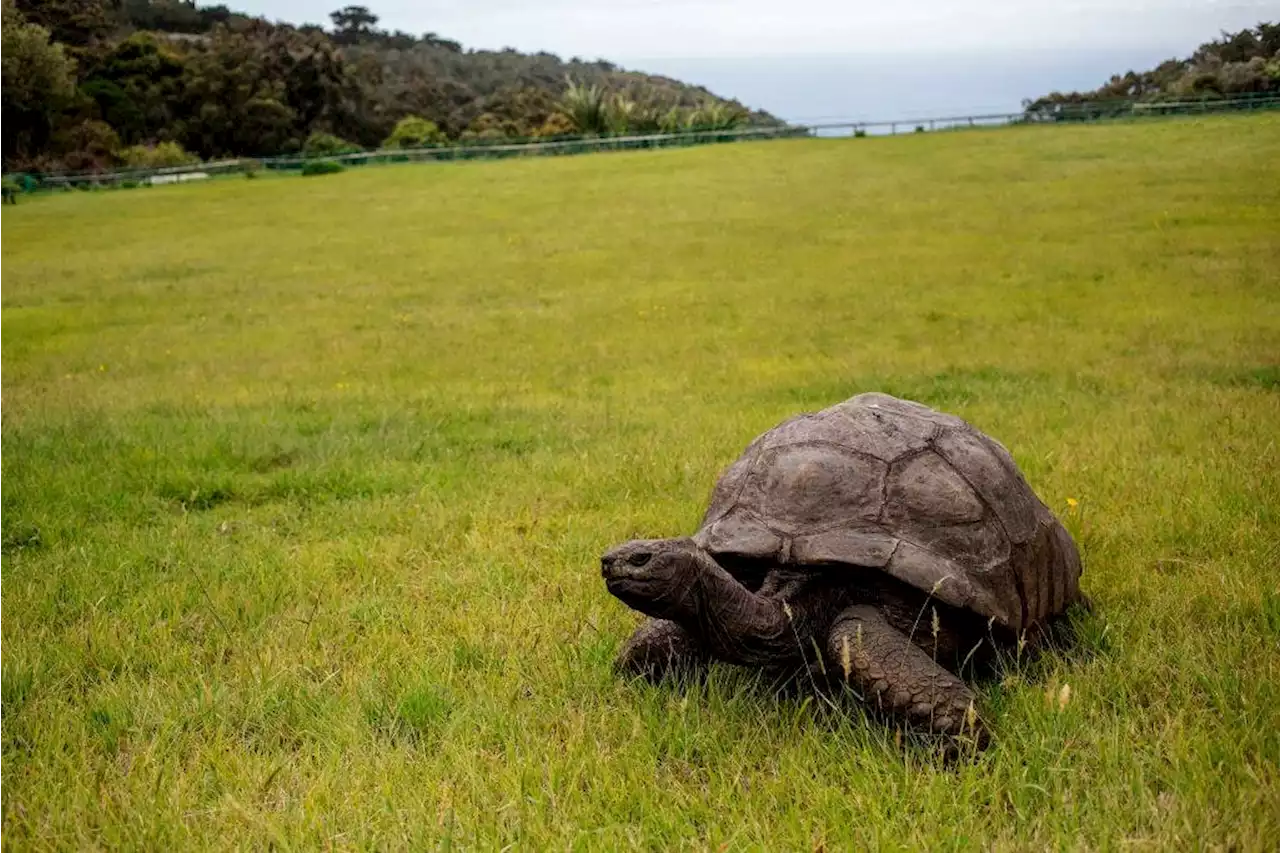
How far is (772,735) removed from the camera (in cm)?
361

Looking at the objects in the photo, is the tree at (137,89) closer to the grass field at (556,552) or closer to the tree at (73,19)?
the tree at (73,19)

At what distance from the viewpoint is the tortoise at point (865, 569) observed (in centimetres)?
343

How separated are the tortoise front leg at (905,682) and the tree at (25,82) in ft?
175

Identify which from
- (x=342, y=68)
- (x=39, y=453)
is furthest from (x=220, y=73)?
(x=39, y=453)

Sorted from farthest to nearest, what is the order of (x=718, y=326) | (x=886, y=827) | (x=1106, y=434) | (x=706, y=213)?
(x=706, y=213)
(x=718, y=326)
(x=1106, y=434)
(x=886, y=827)

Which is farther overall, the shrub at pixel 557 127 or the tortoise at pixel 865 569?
the shrub at pixel 557 127

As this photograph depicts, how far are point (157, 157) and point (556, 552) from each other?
2211 inches

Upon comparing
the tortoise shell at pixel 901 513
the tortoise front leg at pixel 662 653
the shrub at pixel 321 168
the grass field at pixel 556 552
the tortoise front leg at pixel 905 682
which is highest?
the shrub at pixel 321 168

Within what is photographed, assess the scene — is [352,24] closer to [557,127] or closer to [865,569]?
[557,127]

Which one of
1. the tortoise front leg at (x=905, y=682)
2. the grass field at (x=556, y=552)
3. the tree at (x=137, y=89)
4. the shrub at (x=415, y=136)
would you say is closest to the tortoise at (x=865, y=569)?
the tortoise front leg at (x=905, y=682)

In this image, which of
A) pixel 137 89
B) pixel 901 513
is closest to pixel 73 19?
pixel 137 89

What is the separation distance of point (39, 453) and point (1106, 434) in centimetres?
801

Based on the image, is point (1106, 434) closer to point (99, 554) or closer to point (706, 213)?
point (99, 554)

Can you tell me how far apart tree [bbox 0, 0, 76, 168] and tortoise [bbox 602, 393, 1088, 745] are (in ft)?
173
